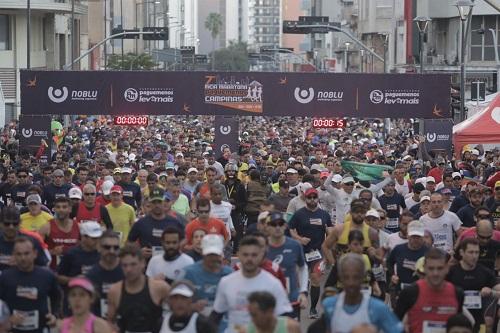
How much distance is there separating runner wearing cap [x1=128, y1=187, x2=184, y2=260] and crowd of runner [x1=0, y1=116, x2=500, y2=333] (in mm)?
14

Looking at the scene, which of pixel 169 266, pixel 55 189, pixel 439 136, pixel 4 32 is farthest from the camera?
pixel 4 32

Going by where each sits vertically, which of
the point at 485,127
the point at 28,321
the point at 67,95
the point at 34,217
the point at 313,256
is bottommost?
the point at 313,256

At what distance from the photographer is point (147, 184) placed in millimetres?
20812

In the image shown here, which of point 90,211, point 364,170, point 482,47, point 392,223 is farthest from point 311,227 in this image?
point 482,47

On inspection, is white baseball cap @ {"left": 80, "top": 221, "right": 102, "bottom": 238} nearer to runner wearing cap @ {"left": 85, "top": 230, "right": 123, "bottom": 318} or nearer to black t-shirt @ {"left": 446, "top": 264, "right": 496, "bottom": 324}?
runner wearing cap @ {"left": 85, "top": 230, "right": 123, "bottom": 318}

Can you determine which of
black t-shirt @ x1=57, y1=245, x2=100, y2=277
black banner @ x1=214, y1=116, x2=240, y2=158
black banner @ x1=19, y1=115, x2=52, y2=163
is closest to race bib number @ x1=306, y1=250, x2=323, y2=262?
black t-shirt @ x1=57, y1=245, x2=100, y2=277

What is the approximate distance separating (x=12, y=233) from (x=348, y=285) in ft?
13.8

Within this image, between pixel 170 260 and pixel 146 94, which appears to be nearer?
pixel 170 260

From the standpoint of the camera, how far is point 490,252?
13.7 m

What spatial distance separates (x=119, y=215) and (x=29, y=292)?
5.40m

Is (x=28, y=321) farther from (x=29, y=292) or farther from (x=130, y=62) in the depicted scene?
(x=130, y=62)

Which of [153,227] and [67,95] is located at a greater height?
[67,95]

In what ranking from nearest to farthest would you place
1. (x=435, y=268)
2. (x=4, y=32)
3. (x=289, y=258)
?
(x=435, y=268) < (x=289, y=258) < (x=4, y=32)

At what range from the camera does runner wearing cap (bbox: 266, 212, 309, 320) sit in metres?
12.6
